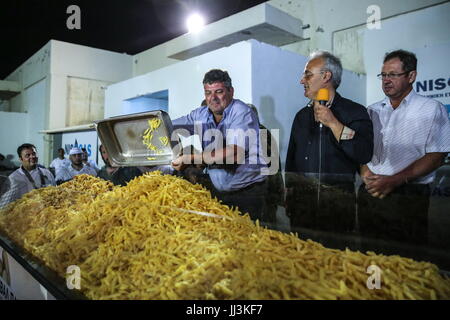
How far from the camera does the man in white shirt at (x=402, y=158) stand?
5.52 ft

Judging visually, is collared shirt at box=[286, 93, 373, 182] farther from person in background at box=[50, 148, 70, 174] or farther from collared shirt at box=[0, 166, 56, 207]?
person in background at box=[50, 148, 70, 174]

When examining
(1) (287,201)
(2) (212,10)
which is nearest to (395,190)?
(1) (287,201)

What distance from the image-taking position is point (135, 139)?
2602 mm

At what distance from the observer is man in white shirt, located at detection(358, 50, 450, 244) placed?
1.68 metres

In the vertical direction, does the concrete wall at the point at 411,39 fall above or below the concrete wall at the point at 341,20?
below

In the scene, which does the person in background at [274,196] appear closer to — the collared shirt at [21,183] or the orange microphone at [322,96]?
the orange microphone at [322,96]

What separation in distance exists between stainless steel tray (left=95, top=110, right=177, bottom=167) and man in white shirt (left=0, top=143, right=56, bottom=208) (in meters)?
0.88

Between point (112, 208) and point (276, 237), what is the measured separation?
96 cm

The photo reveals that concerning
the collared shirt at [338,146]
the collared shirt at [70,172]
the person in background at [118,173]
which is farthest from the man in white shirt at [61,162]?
the collared shirt at [338,146]

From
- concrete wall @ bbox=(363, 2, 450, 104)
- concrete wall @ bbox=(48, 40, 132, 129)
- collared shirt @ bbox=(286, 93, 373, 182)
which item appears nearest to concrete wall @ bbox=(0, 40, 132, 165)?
concrete wall @ bbox=(48, 40, 132, 129)

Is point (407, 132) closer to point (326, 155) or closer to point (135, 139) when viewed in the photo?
point (326, 155)
